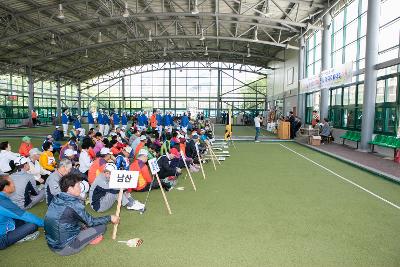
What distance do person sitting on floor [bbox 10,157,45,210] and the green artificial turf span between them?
255 mm

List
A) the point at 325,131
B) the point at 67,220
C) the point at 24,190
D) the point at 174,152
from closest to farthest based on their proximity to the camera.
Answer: the point at 67,220 < the point at 24,190 < the point at 174,152 < the point at 325,131

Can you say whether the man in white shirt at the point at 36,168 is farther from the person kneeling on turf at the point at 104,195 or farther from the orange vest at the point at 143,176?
the orange vest at the point at 143,176

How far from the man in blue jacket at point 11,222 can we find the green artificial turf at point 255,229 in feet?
0.59

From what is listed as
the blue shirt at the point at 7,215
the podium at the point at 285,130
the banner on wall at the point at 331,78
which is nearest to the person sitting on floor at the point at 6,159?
the blue shirt at the point at 7,215

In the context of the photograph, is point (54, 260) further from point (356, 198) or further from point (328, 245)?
point (356, 198)

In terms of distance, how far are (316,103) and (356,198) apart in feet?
54.6

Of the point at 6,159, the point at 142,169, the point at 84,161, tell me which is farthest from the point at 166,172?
the point at 6,159

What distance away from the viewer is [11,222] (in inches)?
178

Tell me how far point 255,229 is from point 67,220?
123 inches

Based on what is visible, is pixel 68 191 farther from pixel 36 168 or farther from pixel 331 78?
pixel 331 78

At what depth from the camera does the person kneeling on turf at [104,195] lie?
238 inches

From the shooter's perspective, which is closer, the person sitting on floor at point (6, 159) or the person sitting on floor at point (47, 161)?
the person sitting on floor at point (6, 159)

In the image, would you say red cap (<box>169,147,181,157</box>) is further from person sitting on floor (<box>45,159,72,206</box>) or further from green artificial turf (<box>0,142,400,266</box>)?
person sitting on floor (<box>45,159,72,206</box>)

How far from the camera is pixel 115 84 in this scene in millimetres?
45094
